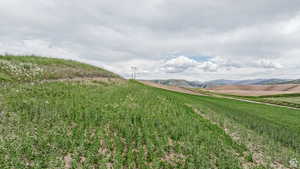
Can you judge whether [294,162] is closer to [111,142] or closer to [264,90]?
[111,142]

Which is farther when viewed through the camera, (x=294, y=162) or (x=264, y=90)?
(x=264, y=90)

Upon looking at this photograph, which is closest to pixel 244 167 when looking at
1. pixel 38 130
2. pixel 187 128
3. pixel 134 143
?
pixel 187 128

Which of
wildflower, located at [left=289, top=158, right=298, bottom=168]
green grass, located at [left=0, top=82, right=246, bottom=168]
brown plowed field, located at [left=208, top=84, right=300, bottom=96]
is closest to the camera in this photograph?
green grass, located at [left=0, top=82, right=246, bottom=168]

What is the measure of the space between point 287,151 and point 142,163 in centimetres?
1124

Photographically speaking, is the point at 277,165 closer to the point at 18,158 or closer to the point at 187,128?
the point at 187,128

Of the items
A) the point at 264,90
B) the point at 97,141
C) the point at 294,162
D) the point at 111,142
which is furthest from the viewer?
the point at 264,90

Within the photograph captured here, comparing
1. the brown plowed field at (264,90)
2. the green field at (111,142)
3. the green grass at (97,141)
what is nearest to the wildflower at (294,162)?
the green field at (111,142)

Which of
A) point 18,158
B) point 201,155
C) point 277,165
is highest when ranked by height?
point 18,158

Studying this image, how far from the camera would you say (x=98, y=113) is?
1102 cm

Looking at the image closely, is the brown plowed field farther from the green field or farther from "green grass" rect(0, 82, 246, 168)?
"green grass" rect(0, 82, 246, 168)

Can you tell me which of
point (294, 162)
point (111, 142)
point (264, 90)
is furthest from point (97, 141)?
point (264, 90)

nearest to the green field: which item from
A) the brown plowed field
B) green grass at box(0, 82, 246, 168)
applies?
green grass at box(0, 82, 246, 168)

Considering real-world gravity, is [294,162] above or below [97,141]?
below

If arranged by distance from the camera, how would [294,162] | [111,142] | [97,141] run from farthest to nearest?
[294,162], [111,142], [97,141]
